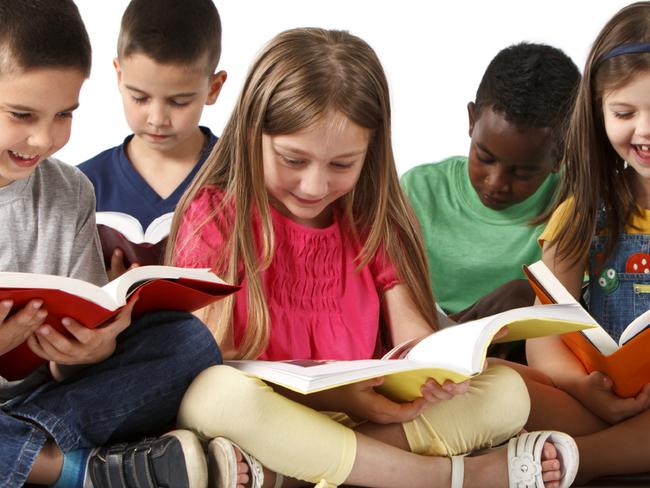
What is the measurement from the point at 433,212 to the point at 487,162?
0.16 meters

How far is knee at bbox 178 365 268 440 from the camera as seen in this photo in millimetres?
1499

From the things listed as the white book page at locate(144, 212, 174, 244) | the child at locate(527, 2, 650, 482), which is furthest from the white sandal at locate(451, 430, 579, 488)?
the white book page at locate(144, 212, 174, 244)

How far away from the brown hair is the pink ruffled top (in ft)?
1.10

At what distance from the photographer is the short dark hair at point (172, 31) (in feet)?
7.34

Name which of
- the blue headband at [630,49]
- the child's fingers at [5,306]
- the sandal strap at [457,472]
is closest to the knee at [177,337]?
the child's fingers at [5,306]

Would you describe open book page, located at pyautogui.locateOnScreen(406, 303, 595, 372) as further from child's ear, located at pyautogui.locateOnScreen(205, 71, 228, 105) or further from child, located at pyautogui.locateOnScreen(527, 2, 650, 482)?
child's ear, located at pyautogui.locateOnScreen(205, 71, 228, 105)

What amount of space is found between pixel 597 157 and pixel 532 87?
1.29ft

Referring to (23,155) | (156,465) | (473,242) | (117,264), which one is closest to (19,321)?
(156,465)

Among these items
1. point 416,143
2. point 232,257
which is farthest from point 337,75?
point 416,143

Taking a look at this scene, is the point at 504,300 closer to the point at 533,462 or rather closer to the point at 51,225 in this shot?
the point at 533,462

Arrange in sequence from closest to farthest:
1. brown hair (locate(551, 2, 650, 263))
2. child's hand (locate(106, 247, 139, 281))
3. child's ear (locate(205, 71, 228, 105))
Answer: brown hair (locate(551, 2, 650, 263)), child's hand (locate(106, 247, 139, 281)), child's ear (locate(205, 71, 228, 105))

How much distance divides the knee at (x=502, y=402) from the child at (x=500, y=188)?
21.0 inches

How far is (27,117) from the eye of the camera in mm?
1611

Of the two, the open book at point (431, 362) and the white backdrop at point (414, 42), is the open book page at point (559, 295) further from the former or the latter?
the white backdrop at point (414, 42)
